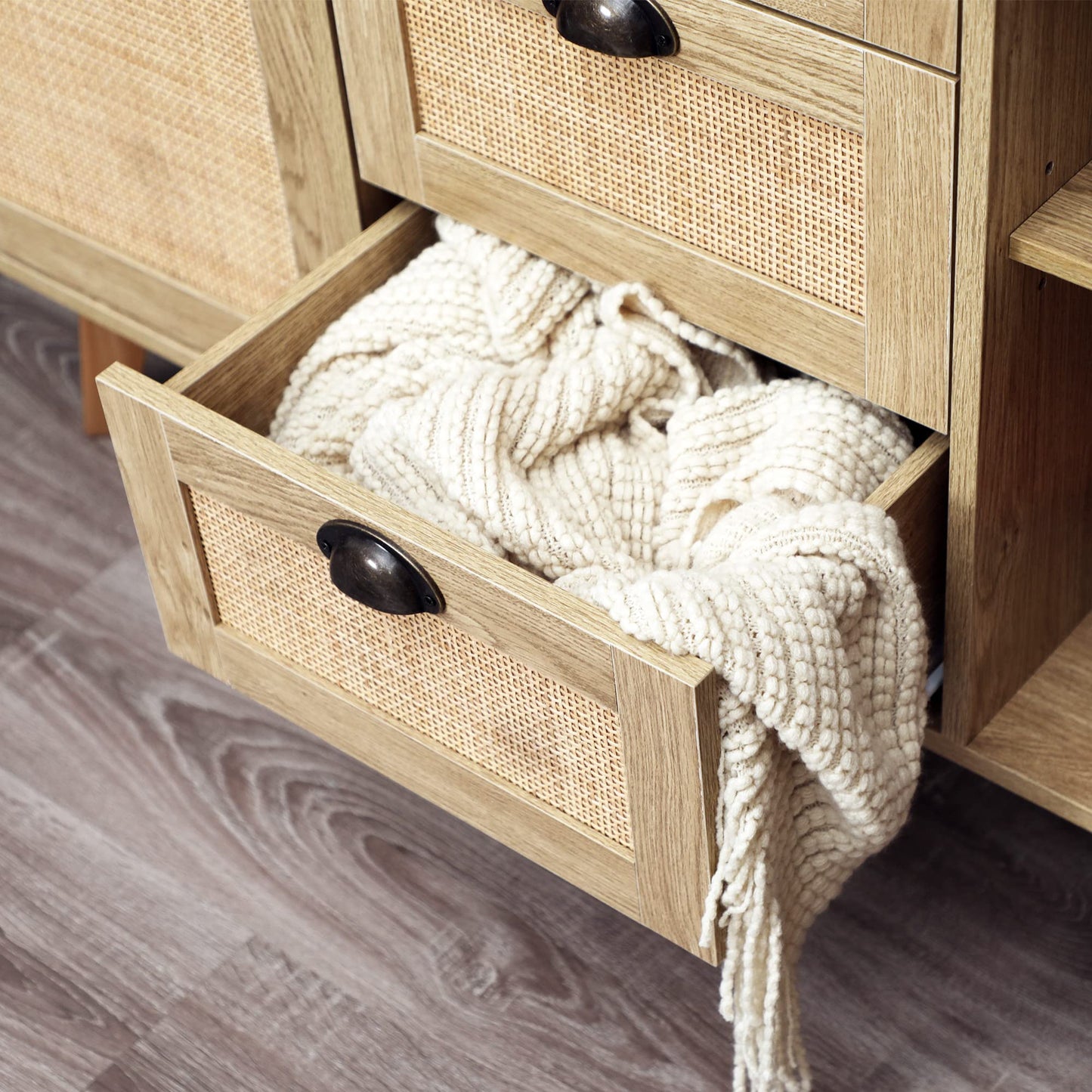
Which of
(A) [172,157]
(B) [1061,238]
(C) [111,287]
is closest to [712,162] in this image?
(B) [1061,238]

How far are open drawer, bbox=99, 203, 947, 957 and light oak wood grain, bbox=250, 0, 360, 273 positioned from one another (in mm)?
38

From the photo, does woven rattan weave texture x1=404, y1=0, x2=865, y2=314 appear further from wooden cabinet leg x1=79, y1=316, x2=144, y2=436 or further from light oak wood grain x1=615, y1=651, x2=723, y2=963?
wooden cabinet leg x1=79, y1=316, x2=144, y2=436

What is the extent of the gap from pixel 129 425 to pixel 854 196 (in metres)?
0.34

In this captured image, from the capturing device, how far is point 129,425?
764mm

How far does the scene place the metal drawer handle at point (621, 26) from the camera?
0.66 meters

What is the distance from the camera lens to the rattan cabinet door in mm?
836

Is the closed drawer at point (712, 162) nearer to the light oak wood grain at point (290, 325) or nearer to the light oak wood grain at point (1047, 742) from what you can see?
the light oak wood grain at point (290, 325)

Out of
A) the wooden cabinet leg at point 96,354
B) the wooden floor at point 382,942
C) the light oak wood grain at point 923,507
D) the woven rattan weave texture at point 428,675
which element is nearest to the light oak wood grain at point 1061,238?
the light oak wood grain at point 923,507

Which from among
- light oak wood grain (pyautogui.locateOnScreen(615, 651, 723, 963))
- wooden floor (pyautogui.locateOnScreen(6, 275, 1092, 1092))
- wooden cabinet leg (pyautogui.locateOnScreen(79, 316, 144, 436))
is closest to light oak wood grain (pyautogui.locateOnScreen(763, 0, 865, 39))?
light oak wood grain (pyautogui.locateOnScreen(615, 651, 723, 963))

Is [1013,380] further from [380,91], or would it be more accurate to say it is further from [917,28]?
[380,91]

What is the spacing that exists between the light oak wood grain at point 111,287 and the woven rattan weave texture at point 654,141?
270mm

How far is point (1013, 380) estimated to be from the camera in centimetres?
69

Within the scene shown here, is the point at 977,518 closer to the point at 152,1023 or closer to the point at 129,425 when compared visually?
the point at 129,425

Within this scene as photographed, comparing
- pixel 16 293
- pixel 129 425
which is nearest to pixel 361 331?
pixel 129 425
